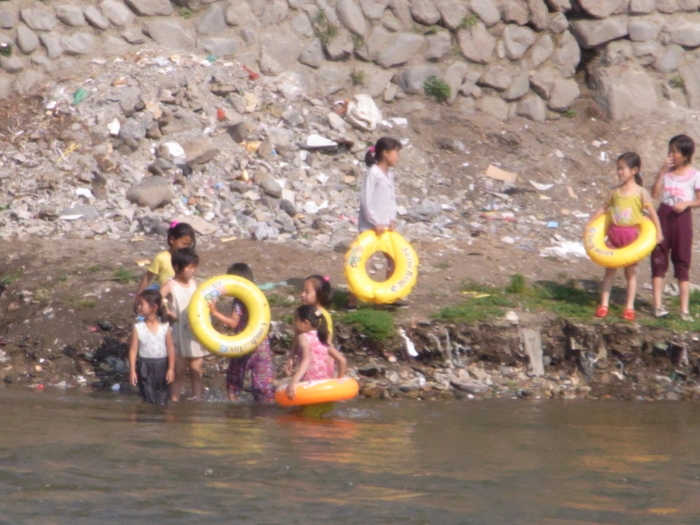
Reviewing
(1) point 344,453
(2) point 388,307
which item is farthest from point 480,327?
(1) point 344,453

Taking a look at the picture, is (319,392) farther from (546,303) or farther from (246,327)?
(546,303)

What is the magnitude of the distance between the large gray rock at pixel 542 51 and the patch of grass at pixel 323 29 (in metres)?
2.69

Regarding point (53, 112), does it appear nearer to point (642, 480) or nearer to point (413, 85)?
point (413, 85)

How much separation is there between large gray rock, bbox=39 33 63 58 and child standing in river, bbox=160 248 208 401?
5.64 meters

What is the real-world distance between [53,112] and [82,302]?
3.80m

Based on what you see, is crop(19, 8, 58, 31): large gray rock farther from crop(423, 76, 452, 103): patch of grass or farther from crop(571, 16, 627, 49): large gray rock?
crop(571, 16, 627, 49): large gray rock

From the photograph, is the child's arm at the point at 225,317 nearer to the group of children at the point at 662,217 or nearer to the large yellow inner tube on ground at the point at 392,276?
the large yellow inner tube on ground at the point at 392,276

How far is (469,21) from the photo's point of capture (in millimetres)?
13258

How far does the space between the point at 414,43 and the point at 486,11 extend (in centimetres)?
111

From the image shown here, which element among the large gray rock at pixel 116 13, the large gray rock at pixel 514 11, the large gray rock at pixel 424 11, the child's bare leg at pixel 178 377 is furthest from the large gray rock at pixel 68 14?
the child's bare leg at pixel 178 377

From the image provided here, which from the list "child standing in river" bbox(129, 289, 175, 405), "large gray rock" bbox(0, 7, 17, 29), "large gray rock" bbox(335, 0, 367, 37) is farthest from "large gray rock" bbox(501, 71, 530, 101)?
"child standing in river" bbox(129, 289, 175, 405)

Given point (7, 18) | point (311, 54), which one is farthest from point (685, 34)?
point (7, 18)

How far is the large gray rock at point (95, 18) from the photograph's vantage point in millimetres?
12094

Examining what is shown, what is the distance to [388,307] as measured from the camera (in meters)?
8.56
